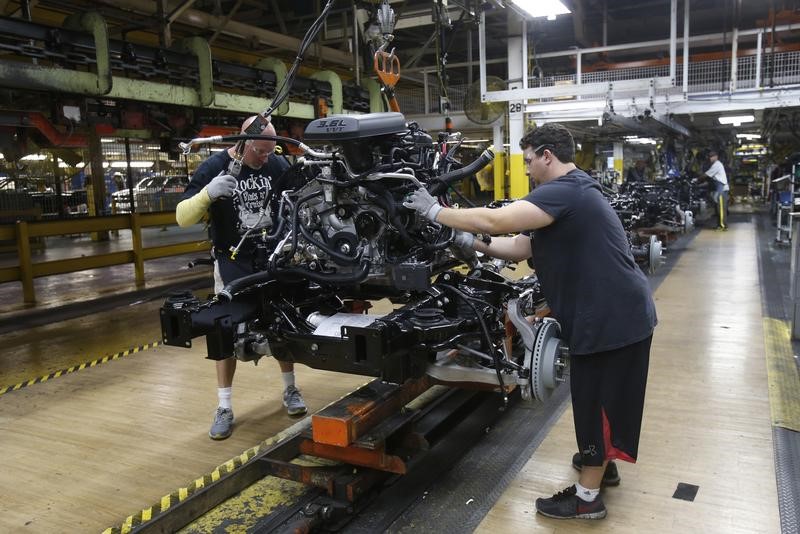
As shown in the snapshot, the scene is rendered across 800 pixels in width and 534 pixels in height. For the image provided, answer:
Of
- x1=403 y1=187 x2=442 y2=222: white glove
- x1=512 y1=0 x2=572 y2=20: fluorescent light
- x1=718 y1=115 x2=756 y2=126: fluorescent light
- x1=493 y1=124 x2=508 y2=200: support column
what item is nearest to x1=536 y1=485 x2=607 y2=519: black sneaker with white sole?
x1=403 y1=187 x2=442 y2=222: white glove

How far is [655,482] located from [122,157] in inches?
523

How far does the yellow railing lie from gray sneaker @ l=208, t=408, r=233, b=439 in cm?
290

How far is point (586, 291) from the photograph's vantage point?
2.26m

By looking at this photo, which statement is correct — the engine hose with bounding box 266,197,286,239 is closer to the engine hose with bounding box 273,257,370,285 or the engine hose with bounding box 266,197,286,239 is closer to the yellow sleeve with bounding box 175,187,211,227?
the engine hose with bounding box 273,257,370,285

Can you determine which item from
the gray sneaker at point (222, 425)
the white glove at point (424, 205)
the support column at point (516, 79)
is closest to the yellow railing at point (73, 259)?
the gray sneaker at point (222, 425)

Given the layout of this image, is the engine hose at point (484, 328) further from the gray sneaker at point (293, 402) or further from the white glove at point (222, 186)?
the gray sneaker at point (293, 402)

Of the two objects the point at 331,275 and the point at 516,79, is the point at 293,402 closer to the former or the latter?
the point at 331,275

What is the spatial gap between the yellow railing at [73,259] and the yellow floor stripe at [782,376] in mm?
4681

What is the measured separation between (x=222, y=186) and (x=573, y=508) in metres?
1.97

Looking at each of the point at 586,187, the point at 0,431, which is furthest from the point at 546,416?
the point at 0,431

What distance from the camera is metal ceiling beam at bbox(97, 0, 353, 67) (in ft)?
23.5

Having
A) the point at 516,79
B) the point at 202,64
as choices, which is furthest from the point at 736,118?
the point at 202,64

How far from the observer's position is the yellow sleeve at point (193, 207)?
2850 millimetres

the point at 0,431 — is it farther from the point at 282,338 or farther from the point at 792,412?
the point at 792,412
